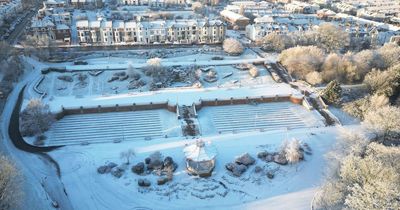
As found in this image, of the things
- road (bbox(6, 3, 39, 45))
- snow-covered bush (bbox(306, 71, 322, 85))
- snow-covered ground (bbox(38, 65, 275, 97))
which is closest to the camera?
snow-covered ground (bbox(38, 65, 275, 97))

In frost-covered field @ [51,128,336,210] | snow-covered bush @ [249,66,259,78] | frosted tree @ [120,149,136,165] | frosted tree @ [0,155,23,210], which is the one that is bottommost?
frost-covered field @ [51,128,336,210]

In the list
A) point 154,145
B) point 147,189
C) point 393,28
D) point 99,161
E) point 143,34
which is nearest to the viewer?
point 147,189

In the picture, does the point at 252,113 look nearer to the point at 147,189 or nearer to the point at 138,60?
the point at 147,189

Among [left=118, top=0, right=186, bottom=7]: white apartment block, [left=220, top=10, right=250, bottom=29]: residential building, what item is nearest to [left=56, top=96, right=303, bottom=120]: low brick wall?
[left=220, top=10, right=250, bottom=29]: residential building

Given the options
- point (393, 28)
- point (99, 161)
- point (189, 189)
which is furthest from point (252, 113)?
point (393, 28)

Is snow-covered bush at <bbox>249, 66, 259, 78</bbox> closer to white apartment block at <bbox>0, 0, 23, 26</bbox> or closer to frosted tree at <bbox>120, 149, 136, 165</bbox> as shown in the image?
frosted tree at <bbox>120, 149, 136, 165</bbox>

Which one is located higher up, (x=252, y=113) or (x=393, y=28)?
(x=393, y=28)
